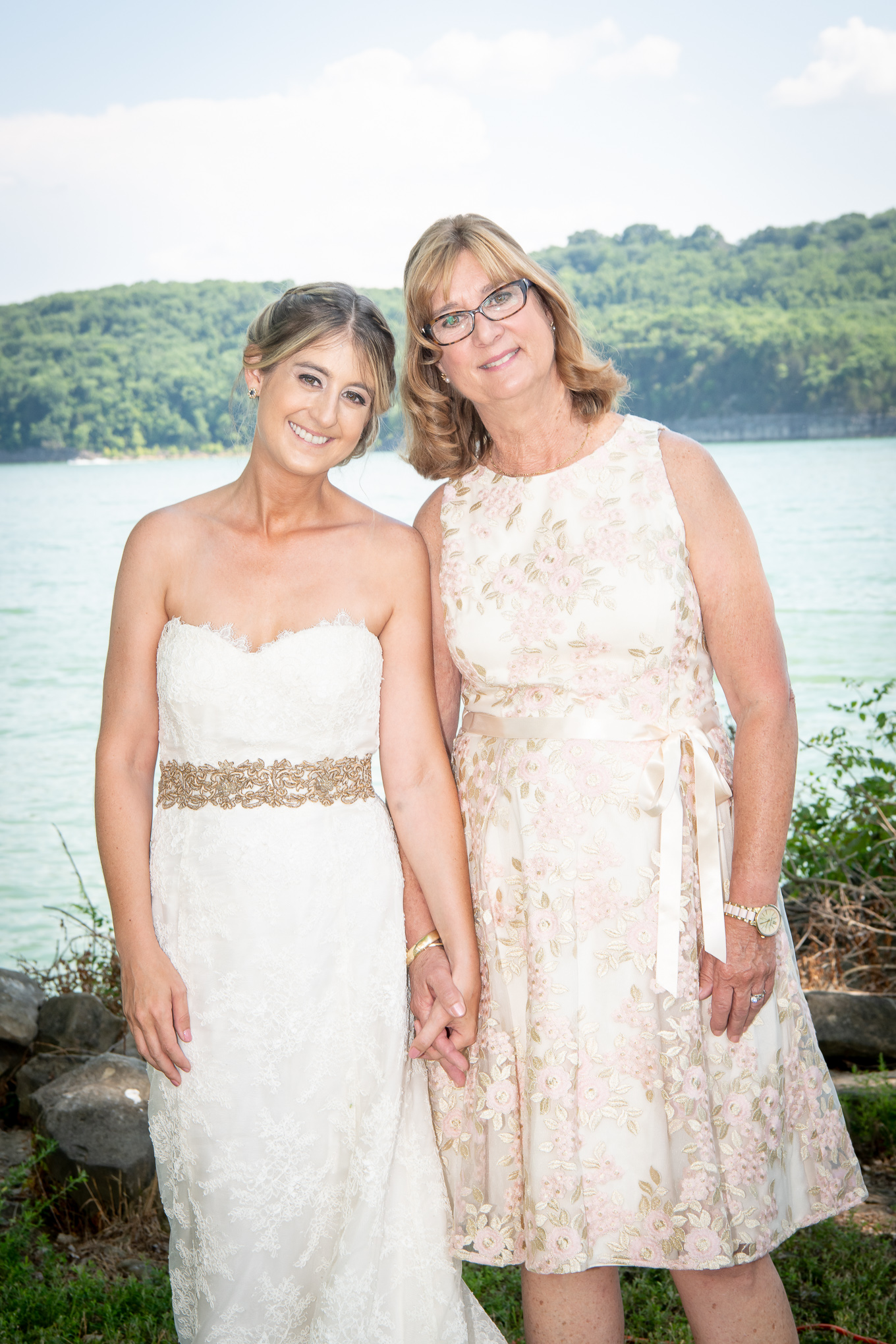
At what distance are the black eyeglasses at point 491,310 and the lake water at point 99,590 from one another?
0.35 metres

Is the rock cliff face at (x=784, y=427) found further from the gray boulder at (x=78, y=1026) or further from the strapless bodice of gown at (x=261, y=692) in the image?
the strapless bodice of gown at (x=261, y=692)

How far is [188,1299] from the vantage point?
6.62 feet

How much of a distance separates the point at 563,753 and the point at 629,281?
86.8 ft

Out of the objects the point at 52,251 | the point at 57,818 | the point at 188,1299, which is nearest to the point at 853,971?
the point at 188,1299

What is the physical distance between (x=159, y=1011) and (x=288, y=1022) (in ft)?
0.73

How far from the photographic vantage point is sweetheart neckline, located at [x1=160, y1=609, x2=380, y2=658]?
2.07 metres

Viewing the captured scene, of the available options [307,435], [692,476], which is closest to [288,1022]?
[307,435]

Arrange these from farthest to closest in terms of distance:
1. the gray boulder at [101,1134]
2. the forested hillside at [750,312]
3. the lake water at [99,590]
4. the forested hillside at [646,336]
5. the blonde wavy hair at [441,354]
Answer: the forested hillside at [646,336] < the forested hillside at [750,312] < the lake water at [99,590] < the gray boulder at [101,1134] < the blonde wavy hair at [441,354]

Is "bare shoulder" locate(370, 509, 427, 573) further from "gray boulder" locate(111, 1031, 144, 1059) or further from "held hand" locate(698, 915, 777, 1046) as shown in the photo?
"gray boulder" locate(111, 1031, 144, 1059)

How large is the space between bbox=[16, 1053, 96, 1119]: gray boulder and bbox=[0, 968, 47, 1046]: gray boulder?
142 mm

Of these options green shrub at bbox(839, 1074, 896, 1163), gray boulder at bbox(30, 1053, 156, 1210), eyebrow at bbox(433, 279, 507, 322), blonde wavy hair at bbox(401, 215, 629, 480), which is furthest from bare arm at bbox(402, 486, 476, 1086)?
green shrub at bbox(839, 1074, 896, 1163)

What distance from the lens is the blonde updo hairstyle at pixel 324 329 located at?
84.0 inches

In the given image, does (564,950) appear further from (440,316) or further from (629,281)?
(629,281)

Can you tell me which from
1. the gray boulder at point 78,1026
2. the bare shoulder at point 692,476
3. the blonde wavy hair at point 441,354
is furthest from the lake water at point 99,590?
the gray boulder at point 78,1026
